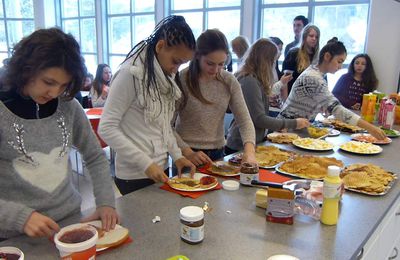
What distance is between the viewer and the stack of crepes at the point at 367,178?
1.33 metres

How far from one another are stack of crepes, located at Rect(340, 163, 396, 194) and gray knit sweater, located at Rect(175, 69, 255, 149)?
1.52 feet

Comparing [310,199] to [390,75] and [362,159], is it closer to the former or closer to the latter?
[362,159]

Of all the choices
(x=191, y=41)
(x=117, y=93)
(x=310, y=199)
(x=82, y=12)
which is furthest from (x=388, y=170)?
(x=82, y=12)

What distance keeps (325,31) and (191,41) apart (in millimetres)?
4199

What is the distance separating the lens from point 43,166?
39.5 inches

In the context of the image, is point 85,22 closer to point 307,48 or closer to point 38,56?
point 307,48

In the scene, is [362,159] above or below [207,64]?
below

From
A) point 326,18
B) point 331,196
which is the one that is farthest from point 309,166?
point 326,18

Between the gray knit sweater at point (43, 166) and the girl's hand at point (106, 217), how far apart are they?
29 mm

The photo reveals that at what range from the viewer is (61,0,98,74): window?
7.79 meters

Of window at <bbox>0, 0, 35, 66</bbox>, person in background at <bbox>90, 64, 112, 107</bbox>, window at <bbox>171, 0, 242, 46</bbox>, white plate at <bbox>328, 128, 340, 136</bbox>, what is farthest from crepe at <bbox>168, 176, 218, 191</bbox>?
window at <bbox>0, 0, 35, 66</bbox>

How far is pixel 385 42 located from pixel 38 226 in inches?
170

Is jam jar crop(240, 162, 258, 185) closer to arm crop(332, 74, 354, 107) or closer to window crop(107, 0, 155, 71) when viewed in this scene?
arm crop(332, 74, 354, 107)

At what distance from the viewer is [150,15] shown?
684cm
